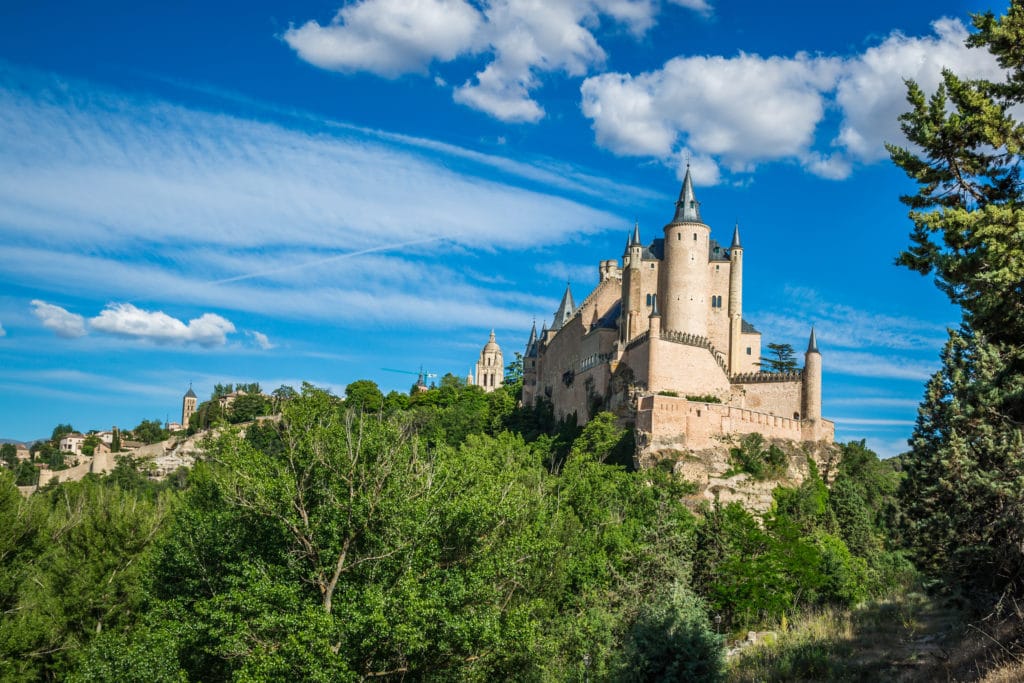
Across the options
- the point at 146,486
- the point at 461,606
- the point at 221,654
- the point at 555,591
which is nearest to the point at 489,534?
the point at 461,606

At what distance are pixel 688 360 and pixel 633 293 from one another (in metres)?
6.88

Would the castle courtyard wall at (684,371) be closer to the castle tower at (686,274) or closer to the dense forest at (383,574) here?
the castle tower at (686,274)

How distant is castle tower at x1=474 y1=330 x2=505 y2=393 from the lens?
6432 inches

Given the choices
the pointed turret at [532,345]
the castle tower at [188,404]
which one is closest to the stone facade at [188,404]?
the castle tower at [188,404]

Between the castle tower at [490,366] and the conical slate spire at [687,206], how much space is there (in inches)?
3924

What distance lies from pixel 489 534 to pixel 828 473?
38308 millimetres

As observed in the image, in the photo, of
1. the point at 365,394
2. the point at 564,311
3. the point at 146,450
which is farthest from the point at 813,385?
the point at 146,450

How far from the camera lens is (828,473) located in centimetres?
5975

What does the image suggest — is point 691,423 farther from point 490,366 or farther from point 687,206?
point 490,366

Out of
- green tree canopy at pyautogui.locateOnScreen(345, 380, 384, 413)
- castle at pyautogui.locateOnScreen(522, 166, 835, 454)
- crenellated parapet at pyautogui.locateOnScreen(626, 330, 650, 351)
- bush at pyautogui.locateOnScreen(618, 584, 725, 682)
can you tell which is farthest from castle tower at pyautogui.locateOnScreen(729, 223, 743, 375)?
green tree canopy at pyautogui.locateOnScreen(345, 380, 384, 413)

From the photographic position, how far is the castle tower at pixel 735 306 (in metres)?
65.6

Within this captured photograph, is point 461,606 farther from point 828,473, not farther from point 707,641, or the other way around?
point 828,473

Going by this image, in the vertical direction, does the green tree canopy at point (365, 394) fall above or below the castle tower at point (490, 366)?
below

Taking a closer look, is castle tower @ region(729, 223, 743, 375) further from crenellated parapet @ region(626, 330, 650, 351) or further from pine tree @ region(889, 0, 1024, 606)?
pine tree @ region(889, 0, 1024, 606)
